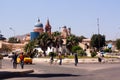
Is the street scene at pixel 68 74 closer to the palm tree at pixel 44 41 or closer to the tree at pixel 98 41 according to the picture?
the palm tree at pixel 44 41

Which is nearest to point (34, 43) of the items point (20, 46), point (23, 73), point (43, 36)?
point (43, 36)

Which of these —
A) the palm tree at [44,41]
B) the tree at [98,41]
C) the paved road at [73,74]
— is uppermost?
the tree at [98,41]

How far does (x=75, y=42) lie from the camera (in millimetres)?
103250

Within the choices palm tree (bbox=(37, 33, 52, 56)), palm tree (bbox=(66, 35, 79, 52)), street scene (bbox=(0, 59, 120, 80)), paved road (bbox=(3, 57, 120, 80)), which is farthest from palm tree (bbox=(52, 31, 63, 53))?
paved road (bbox=(3, 57, 120, 80))

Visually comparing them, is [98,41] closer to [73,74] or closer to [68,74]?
[73,74]

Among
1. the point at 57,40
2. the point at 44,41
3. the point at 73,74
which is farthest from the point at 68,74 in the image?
the point at 57,40

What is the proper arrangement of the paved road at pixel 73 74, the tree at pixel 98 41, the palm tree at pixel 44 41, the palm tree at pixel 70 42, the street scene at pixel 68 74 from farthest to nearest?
the tree at pixel 98 41 < the palm tree at pixel 70 42 < the palm tree at pixel 44 41 < the street scene at pixel 68 74 < the paved road at pixel 73 74

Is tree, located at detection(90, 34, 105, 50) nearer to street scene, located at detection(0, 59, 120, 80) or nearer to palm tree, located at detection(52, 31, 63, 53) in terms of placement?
palm tree, located at detection(52, 31, 63, 53)

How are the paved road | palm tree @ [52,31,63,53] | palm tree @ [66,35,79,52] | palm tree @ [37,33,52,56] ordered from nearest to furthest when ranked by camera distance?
1. the paved road
2. palm tree @ [37,33,52,56]
3. palm tree @ [52,31,63,53]
4. palm tree @ [66,35,79,52]

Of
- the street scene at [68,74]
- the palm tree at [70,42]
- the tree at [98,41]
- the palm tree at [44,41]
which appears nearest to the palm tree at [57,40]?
the palm tree at [44,41]

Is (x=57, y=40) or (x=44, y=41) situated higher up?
(x=57, y=40)

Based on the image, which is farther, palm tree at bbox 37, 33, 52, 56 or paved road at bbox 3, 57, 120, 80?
palm tree at bbox 37, 33, 52, 56

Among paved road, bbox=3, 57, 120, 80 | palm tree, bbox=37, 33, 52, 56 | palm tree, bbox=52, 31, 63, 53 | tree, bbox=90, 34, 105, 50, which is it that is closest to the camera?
paved road, bbox=3, 57, 120, 80

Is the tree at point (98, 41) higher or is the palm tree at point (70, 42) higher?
the tree at point (98, 41)
